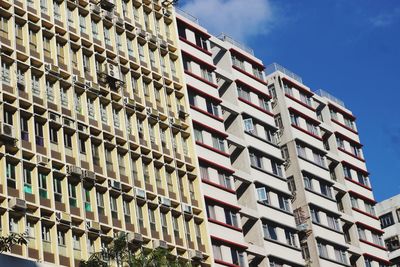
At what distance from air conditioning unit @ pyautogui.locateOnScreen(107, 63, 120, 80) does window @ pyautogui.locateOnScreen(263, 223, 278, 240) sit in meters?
15.5

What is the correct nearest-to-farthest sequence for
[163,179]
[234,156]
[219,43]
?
[163,179]
[234,156]
[219,43]

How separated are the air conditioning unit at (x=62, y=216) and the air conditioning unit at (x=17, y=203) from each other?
7.74 ft

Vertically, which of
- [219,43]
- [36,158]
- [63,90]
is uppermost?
[219,43]

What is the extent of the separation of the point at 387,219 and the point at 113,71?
47.0m

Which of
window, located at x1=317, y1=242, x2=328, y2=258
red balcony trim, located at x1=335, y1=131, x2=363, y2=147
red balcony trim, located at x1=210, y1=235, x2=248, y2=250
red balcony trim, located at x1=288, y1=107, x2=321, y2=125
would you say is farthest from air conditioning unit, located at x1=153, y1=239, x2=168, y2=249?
red balcony trim, located at x1=335, y1=131, x2=363, y2=147

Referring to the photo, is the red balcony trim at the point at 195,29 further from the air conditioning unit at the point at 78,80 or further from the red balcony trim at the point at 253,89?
the air conditioning unit at the point at 78,80

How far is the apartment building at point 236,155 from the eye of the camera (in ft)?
182

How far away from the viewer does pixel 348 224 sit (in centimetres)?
7019

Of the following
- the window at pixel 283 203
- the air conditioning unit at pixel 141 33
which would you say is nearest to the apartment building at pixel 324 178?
the window at pixel 283 203

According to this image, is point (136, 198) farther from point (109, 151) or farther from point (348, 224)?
point (348, 224)

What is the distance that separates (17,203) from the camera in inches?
1619

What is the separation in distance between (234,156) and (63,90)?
16954 millimetres

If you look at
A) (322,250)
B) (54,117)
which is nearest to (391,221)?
(322,250)

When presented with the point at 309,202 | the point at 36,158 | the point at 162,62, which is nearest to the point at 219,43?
the point at 162,62
